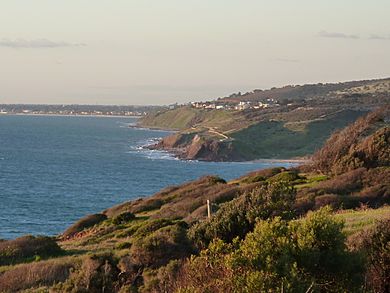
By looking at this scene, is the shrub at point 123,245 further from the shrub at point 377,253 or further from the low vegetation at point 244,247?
the shrub at point 377,253

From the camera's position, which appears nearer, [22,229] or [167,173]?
[22,229]

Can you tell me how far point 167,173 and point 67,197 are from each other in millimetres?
26824

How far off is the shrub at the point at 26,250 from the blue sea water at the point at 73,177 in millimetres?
22310

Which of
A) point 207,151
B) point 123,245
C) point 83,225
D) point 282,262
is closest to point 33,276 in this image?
point 123,245

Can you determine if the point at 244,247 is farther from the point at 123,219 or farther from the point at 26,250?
the point at 123,219

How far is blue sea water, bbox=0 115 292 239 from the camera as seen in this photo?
187 ft

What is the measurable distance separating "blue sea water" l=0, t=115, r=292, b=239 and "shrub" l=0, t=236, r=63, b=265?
878 inches

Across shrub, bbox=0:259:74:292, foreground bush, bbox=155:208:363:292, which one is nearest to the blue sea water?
shrub, bbox=0:259:74:292

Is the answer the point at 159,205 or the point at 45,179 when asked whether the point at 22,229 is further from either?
the point at 45,179

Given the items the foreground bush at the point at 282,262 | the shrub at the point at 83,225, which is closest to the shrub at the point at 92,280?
the foreground bush at the point at 282,262

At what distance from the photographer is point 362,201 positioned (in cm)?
→ 2697

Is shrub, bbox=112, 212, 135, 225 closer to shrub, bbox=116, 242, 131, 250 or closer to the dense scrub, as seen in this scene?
shrub, bbox=116, 242, 131, 250

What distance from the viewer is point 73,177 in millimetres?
88688

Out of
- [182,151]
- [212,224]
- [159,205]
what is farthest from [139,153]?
[212,224]
